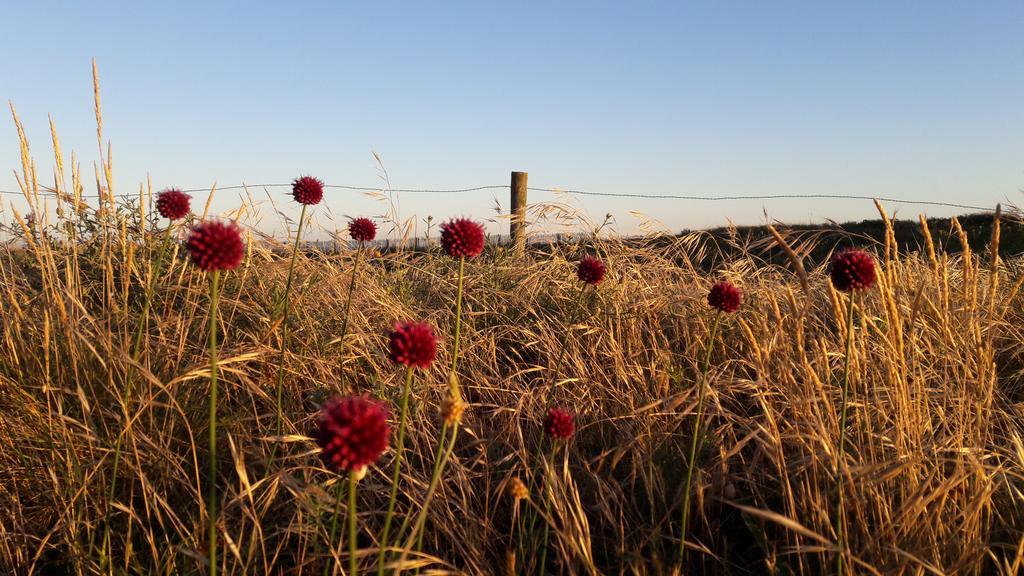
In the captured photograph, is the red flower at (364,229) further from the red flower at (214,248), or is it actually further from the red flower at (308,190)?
the red flower at (214,248)

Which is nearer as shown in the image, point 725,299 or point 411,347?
point 411,347

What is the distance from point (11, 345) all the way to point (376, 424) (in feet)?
6.83

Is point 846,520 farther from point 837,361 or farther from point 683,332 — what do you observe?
point 683,332

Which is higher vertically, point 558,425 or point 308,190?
point 308,190

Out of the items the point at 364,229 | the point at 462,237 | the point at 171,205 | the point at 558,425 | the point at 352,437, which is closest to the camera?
the point at 352,437

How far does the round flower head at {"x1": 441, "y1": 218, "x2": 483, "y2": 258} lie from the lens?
5.98 feet

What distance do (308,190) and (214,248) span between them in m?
1.34

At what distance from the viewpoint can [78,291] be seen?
269 cm

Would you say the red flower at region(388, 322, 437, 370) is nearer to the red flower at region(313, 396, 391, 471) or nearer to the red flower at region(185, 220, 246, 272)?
the red flower at region(313, 396, 391, 471)

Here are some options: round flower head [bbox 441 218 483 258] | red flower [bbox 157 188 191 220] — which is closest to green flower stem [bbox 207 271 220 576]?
round flower head [bbox 441 218 483 258]

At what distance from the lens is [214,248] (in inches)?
50.2

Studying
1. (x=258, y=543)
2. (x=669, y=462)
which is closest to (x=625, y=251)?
(x=669, y=462)

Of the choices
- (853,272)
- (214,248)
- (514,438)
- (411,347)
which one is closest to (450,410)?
(411,347)

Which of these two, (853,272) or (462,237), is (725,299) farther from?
(462,237)
